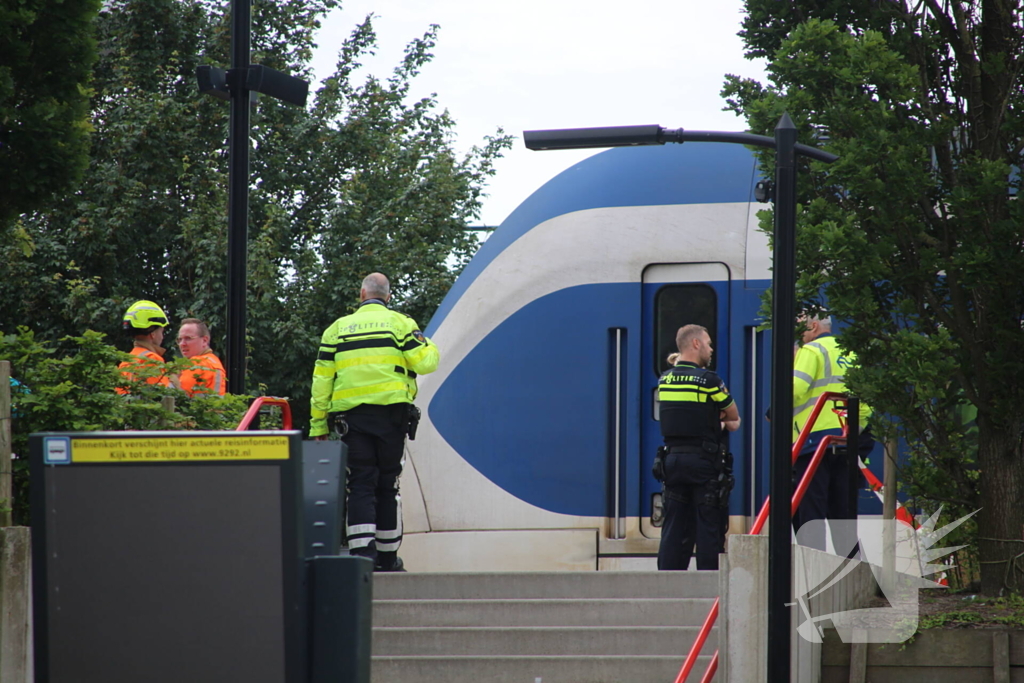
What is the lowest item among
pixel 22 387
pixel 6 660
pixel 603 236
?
pixel 6 660

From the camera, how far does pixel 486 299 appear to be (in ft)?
34.1

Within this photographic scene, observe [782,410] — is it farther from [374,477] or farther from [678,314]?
[678,314]

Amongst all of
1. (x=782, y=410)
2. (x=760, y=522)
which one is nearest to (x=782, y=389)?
(x=782, y=410)

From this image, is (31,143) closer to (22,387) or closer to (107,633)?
(22,387)

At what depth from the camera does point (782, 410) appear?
639cm

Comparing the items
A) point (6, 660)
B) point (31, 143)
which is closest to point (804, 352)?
point (31, 143)

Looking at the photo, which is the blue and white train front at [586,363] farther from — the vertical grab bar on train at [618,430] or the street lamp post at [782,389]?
the street lamp post at [782,389]

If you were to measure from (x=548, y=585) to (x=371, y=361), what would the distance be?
1.94m

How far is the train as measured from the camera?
9.80 m

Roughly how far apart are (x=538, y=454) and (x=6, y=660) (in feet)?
18.5

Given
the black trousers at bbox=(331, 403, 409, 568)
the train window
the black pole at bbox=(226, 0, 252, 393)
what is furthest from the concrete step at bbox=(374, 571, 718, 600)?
the train window

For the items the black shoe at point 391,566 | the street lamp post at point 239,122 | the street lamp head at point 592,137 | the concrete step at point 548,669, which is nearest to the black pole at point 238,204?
the street lamp post at point 239,122

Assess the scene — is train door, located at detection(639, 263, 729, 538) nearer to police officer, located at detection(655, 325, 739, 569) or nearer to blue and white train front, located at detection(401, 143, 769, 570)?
blue and white train front, located at detection(401, 143, 769, 570)

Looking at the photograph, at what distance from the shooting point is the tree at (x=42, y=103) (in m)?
6.41
